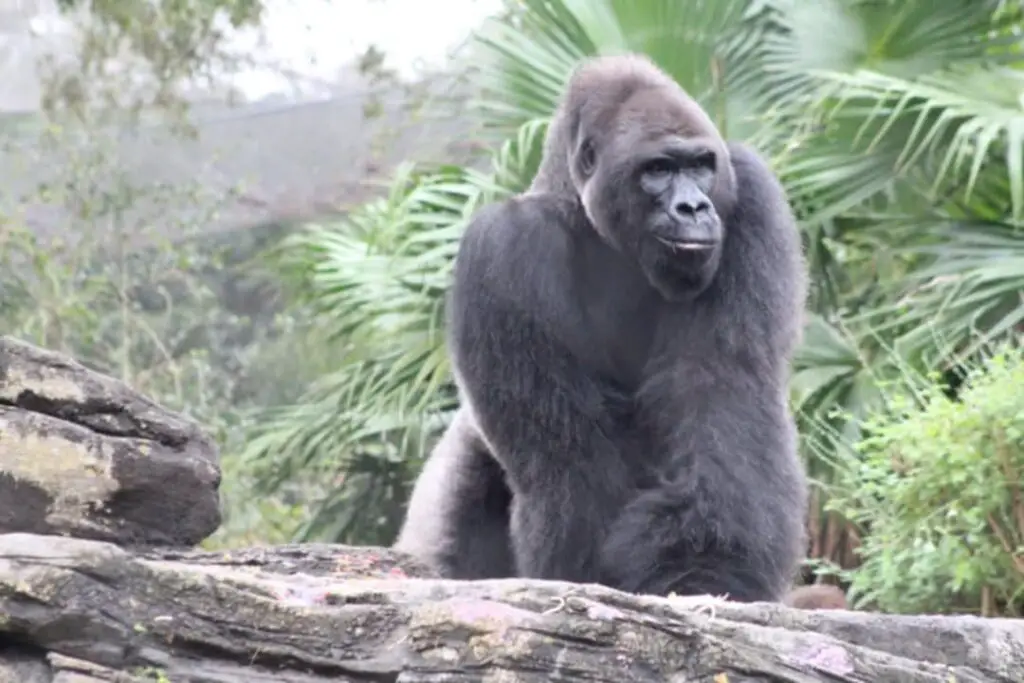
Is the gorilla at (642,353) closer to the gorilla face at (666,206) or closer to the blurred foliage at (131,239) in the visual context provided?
the gorilla face at (666,206)

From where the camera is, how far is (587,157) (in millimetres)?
4043

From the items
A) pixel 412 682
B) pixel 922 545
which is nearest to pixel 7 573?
pixel 412 682

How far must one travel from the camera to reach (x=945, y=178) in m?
6.64

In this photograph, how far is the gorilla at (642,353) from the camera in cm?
365

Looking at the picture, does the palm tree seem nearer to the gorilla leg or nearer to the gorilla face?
the gorilla leg

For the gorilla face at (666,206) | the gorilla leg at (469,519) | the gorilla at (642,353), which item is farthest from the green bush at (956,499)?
the gorilla leg at (469,519)

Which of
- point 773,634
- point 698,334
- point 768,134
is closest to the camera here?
point 773,634

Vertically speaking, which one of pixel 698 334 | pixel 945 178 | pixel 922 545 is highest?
pixel 945 178

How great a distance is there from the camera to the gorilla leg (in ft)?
13.9

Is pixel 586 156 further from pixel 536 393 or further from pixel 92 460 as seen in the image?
pixel 92 460

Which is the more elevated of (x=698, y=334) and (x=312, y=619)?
(x=698, y=334)

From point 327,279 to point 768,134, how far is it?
2193 millimetres

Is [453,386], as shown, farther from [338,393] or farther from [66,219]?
[66,219]

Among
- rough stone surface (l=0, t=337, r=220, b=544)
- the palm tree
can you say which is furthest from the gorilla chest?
the palm tree
